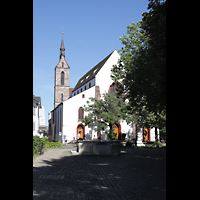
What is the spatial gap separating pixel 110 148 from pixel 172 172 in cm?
1933

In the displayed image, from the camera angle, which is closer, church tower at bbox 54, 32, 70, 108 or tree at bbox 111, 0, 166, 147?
tree at bbox 111, 0, 166, 147

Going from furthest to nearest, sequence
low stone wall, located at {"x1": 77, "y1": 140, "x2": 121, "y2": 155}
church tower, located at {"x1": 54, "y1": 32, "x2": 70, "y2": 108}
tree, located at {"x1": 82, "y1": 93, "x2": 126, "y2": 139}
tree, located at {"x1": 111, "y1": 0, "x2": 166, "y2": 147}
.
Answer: church tower, located at {"x1": 54, "y1": 32, "x2": 70, "y2": 108} < tree, located at {"x1": 82, "y1": 93, "x2": 126, "y2": 139} < low stone wall, located at {"x1": 77, "y1": 140, "x2": 121, "y2": 155} < tree, located at {"x1": 111, "y1": 0, "x2": 166, "y2": 147}

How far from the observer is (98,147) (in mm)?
20453

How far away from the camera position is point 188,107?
159cm

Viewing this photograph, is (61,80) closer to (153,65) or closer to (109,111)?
(109,111)

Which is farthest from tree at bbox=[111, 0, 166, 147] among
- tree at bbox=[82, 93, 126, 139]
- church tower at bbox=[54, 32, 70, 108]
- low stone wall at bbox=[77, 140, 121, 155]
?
church tower at bbox=[54, 32, 70, 108]

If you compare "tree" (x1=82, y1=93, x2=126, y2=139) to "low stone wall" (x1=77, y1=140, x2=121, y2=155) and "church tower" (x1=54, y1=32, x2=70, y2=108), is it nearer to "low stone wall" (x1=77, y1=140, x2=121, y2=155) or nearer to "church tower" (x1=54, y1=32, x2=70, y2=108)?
"low stone wall" (x1=77, y1=140, x2=121, y2=155)

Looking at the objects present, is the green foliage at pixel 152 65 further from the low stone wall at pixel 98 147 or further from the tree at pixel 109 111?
the tree at pixel 109 111

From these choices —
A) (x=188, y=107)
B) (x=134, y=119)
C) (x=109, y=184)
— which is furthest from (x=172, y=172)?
(x=134, y=119)

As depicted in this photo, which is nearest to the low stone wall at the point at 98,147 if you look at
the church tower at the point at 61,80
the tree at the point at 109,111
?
the tree at the point at 109,111

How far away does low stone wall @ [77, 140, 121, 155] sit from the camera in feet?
67.2
